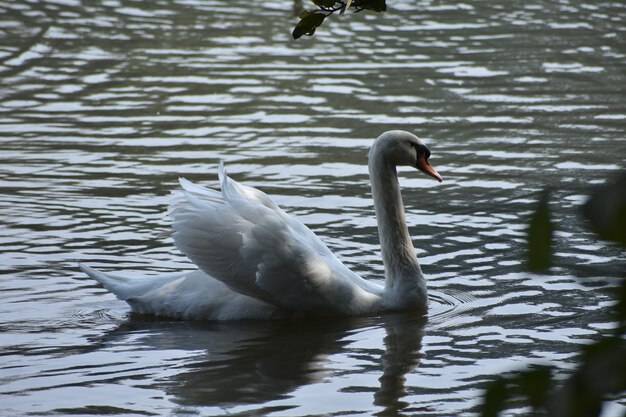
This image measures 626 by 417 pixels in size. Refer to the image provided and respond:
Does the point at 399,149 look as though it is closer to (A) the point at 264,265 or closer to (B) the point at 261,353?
(A) the point at 264,265

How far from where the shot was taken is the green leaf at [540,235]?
1.25 metres

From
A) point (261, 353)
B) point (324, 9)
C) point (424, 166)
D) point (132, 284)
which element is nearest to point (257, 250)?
point (261, 353)

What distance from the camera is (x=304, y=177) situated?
10172mm

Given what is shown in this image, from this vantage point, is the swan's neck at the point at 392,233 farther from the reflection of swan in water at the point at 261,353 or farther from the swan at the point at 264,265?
the reflection of swan in water at the point at 261,353

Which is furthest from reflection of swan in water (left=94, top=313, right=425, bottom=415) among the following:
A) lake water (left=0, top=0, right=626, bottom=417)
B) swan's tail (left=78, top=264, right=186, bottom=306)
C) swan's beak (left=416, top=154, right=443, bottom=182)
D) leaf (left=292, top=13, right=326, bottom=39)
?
leaf (left=292, top=13, right=326, bottom=39)

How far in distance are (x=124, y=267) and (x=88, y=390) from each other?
2.27m

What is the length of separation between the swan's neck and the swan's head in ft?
0.10

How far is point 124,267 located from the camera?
7566 mm

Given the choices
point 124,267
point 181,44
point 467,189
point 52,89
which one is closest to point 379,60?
point 181,44

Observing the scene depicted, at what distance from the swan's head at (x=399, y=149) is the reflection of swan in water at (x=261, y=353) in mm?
961

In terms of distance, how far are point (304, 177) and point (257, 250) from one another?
12.7ft

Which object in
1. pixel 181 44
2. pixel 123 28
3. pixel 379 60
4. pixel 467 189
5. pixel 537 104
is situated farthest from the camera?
pixel 123 28

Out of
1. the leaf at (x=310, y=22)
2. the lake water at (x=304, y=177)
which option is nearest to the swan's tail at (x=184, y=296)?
the lake water at (x=304, y=177)

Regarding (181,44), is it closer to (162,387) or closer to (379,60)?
(379,60)
